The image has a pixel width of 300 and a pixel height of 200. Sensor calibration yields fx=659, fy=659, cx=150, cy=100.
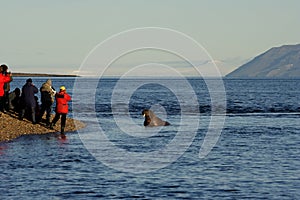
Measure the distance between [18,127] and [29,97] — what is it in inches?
59.8

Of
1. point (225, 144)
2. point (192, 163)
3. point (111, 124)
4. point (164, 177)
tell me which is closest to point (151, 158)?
point (192, 163)

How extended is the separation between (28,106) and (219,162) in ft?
40.9

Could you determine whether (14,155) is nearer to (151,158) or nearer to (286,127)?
(151,158)

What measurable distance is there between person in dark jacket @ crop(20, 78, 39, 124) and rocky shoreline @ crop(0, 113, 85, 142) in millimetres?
568

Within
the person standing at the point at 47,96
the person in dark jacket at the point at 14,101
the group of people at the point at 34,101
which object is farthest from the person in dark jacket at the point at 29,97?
the person in dark jacket at the point at 14,101

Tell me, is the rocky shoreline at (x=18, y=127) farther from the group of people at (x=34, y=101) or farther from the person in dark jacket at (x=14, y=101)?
the person in dark jacket at (x=14, y=101)

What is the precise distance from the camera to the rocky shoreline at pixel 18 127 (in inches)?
1116

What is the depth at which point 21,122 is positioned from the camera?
31.0m

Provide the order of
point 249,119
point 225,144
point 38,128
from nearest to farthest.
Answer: point 225,144 → point 38,128 → point 249,119

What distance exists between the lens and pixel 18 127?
29.9m

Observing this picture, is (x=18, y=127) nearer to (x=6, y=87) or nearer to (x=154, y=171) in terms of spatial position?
(x=6, y=87)

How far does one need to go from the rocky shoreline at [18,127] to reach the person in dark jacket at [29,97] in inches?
22.3

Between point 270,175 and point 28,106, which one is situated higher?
point 28,106

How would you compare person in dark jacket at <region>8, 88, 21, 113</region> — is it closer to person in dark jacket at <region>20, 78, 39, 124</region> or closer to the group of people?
the group of people
